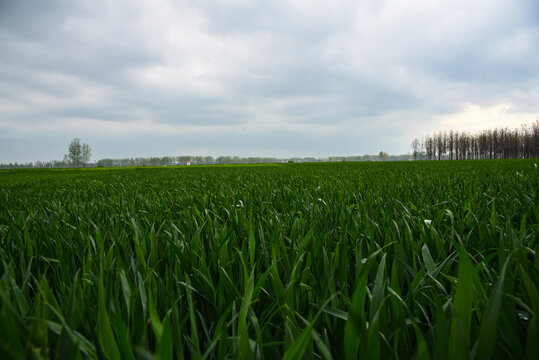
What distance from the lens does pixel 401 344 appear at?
0.67 meters

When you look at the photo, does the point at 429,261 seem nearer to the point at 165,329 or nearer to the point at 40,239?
the point at 165,329

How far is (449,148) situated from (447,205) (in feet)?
408

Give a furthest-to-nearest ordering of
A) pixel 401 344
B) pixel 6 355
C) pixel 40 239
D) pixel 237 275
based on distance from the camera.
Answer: pixel 40 239, pixel 237 275, pixel 401 344, pixel 6 355

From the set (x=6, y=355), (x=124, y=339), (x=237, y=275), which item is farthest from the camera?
(x=237, y=275)

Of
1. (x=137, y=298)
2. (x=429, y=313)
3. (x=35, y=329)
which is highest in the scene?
(x=35, y=329)

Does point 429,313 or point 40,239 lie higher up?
point 40,239

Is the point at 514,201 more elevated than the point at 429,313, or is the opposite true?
the point at 514,201

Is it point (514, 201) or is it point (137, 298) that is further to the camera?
point (514, 201)

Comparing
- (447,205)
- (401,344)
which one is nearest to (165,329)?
(401,344)

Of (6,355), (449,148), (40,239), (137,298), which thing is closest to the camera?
(6,355)

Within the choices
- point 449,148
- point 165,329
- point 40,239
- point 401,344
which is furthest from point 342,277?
point 449,148

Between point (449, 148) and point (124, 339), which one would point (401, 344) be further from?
point (449, 148)

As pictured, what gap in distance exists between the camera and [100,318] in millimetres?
557

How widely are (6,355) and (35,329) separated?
0.04 meters
